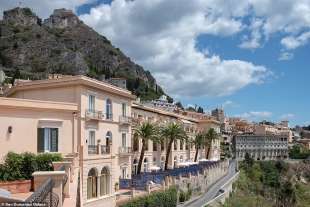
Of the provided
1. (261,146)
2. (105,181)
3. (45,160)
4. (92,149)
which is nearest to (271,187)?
(261,146)

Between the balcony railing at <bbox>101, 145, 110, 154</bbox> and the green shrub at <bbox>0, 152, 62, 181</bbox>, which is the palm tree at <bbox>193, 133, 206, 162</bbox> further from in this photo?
the green shrub at <bbox>0, 152, 62, 181</bbox>

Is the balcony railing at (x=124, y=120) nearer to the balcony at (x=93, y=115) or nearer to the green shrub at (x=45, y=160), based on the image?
the balcony at (x=93, y=115)

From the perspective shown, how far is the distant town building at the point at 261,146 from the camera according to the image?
549ft

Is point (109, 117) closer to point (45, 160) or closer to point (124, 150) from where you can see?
point (124, 150)

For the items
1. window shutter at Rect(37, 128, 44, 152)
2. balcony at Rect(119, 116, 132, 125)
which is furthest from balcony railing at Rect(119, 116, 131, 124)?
window shutter at Rect(37, 128, 44, 152)

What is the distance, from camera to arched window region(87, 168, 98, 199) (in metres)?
30.3

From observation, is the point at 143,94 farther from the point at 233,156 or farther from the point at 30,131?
the point at 30,131

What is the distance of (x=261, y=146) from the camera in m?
174

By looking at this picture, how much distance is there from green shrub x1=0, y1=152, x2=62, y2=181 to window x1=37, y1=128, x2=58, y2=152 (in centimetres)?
242

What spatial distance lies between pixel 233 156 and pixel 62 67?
75.6 m

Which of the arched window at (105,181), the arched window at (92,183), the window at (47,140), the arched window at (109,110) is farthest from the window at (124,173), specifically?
the window at (47,140)

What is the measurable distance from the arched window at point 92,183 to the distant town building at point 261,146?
5412 inches

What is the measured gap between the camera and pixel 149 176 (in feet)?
142

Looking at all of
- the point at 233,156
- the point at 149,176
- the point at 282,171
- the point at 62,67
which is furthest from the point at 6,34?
the point at 149,176
